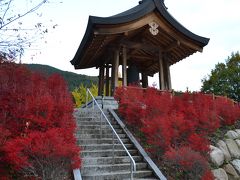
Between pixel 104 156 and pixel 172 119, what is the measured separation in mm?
2519

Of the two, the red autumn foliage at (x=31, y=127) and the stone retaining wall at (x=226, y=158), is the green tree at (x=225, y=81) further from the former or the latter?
the red autumn foliage at (x=31, y=127)

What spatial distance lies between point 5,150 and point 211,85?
2381 cm

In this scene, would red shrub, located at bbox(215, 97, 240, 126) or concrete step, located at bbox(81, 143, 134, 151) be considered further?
red shrub, located at bbox(215, 97, 240, 126)

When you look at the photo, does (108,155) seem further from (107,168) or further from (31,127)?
(31,127)

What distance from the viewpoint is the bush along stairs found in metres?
7.77

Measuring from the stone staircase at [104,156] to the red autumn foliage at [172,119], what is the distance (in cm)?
68

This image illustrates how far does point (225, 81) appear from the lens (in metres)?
26.9

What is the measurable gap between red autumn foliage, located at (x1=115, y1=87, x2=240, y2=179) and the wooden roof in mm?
A: 3797

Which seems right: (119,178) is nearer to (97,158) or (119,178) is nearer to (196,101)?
(97,158)

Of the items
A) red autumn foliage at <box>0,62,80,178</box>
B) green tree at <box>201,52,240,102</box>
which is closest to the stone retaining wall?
red autumn foliage at <box>0,62,80,178</box>

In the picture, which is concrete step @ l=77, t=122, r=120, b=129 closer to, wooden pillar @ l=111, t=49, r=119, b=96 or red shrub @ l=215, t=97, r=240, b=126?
wooden pillar @ l=111, t=49, r=119, b=96

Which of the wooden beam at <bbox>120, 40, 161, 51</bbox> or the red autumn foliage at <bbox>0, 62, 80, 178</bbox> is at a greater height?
the wooden beam at <bbox>120, 40, 161, 51</bbox>

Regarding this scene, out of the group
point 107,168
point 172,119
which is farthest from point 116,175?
point 172,119

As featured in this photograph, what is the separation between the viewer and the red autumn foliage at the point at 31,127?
611cm
